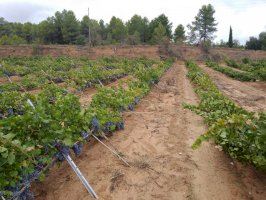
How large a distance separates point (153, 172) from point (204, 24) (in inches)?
2562

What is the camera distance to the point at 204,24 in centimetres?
6706

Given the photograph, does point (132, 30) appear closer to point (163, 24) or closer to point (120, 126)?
point (163, 24)

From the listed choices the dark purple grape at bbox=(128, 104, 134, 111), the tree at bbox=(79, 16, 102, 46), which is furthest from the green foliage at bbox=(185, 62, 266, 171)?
the tree at bbox=(79, 16, 102, 46)

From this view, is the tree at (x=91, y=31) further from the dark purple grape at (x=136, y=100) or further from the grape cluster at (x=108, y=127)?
the grape cluster at (x=108, y=127)

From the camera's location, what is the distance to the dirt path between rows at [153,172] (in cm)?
504

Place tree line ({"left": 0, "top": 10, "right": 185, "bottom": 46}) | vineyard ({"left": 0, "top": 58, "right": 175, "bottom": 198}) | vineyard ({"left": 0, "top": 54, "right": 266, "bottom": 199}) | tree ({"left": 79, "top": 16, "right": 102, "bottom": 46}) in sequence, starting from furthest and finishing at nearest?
tree line ({"left": 0, "top": 10, "right": 185, "bottom": 46}) < tree ({"left": 79, "top": 16, "right": 102, "bottom": 46}) < vineyard ({"left": 0, "top": 54, "right": 266, "bottom": 199}) < vineyard ({"left": 0, "top": 58, "right": 175, "bottom": 198})

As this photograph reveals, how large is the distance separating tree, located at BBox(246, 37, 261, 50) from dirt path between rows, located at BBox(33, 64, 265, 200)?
5792cm

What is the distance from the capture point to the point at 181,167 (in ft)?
19.5

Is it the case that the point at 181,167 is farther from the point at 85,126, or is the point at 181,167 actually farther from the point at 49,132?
the point at 49,132

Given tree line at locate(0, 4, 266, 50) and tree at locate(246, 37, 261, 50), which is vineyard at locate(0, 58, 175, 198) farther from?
tree at locate(246, 37, 261, 50)

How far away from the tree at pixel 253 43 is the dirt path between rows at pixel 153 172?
57918 mm

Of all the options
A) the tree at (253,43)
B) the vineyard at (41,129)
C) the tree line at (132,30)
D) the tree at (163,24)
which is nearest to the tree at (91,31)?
the tree line at (132,30)

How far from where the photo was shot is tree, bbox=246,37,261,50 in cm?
6123

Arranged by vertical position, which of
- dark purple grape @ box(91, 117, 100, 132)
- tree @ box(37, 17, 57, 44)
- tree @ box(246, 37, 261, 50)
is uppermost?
tree @ box(37, 17, 57, 44)
